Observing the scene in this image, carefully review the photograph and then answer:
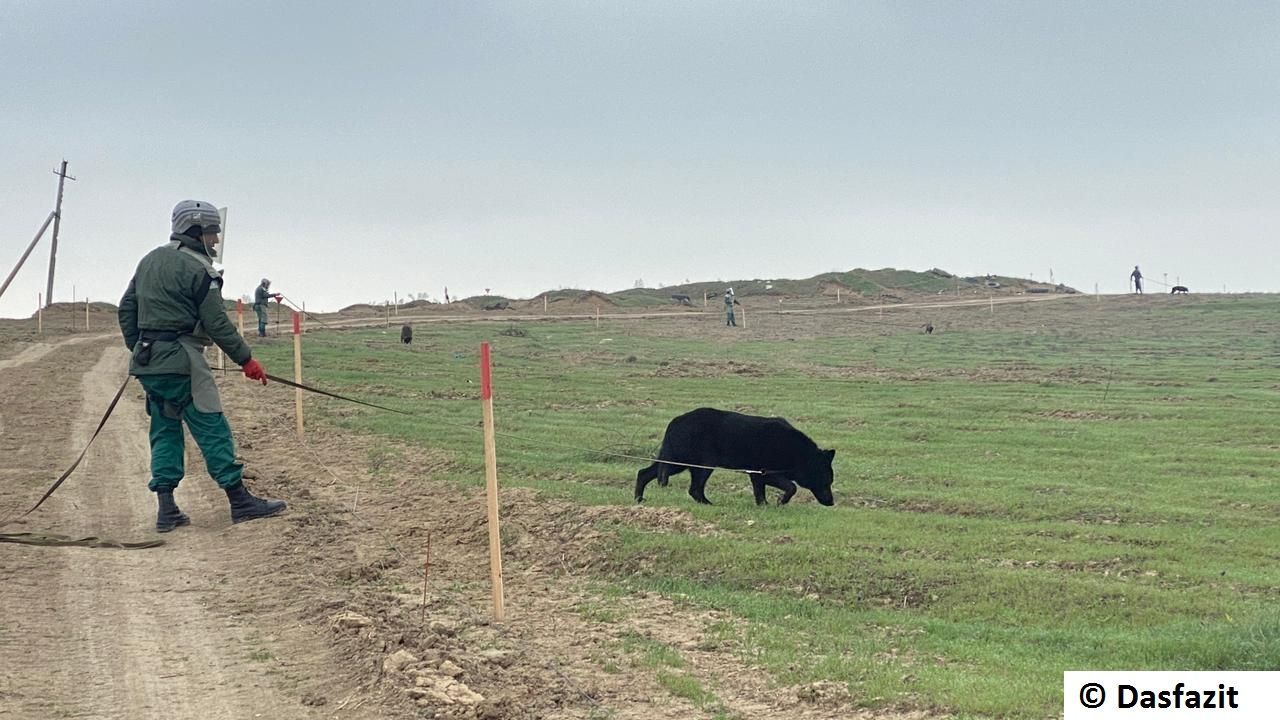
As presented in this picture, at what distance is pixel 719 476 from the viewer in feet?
51.4

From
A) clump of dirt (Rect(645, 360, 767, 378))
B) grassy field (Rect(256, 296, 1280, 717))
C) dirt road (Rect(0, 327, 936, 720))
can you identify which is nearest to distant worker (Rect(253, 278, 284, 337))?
grassy field (Rect(256, 296, 1280, 717))

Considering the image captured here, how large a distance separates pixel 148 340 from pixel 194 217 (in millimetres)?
1132

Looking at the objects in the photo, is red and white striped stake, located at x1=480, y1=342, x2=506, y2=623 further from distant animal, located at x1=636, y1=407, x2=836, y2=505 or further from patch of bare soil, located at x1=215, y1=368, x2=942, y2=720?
distant animal, located at x1=636, y1=407, x2=836, y2=505

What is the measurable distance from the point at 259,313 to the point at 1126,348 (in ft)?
93.9

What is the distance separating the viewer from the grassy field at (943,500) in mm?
8305

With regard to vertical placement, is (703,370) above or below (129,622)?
above

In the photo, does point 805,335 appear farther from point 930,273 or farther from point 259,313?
point 930,273

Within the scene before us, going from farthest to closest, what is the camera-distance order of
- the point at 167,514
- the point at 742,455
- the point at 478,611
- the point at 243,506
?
the point at 742,455, the point at 243,506, the point at 167,514, the point at 478,611

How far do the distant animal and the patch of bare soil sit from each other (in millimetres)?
881

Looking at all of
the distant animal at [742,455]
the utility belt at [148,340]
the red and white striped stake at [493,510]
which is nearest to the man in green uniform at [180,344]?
the utility belt at [148,340]

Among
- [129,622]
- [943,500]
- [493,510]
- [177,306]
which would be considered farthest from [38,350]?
[493,510]

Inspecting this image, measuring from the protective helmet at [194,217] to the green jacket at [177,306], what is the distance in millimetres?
96

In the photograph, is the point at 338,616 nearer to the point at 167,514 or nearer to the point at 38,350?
the point at 167,514

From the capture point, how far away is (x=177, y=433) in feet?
34.9
